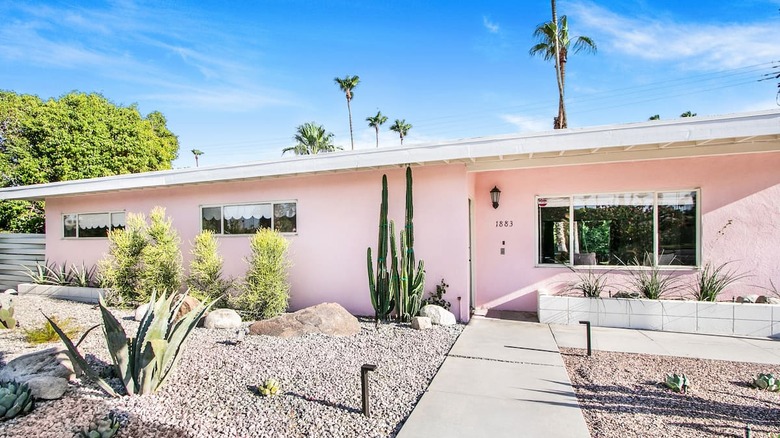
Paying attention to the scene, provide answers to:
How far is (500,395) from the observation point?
12.7 feet

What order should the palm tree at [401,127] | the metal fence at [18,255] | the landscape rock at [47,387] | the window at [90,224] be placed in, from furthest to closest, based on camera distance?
the palm tree at [401,127] → the metal fence at [18,255] → the window at [90,224] → the landscape rock at [47,387]

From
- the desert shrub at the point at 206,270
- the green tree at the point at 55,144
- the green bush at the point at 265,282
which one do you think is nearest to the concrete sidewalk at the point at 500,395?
the green bush at the point at 265,282

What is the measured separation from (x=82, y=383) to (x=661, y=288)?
846 cm

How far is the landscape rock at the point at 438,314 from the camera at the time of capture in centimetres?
668

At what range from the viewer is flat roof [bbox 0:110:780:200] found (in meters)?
5.53

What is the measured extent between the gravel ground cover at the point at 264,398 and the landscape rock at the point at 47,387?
85 mm

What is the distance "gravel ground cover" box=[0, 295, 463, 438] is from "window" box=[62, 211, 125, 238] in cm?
464

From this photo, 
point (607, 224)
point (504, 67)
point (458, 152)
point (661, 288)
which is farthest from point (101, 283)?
point (504, 67)

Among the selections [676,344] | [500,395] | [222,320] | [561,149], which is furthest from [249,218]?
[676,344]

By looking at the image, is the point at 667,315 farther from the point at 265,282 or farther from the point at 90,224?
Answer: the point at 90,224

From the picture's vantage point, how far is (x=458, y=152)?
6.48 metres

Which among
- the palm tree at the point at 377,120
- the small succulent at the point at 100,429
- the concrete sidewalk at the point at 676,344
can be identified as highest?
the palm tree at the point at 377,120

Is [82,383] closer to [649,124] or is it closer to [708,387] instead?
[708,387]

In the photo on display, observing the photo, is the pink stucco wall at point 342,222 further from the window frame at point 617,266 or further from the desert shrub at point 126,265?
the window frame at point 617,266
